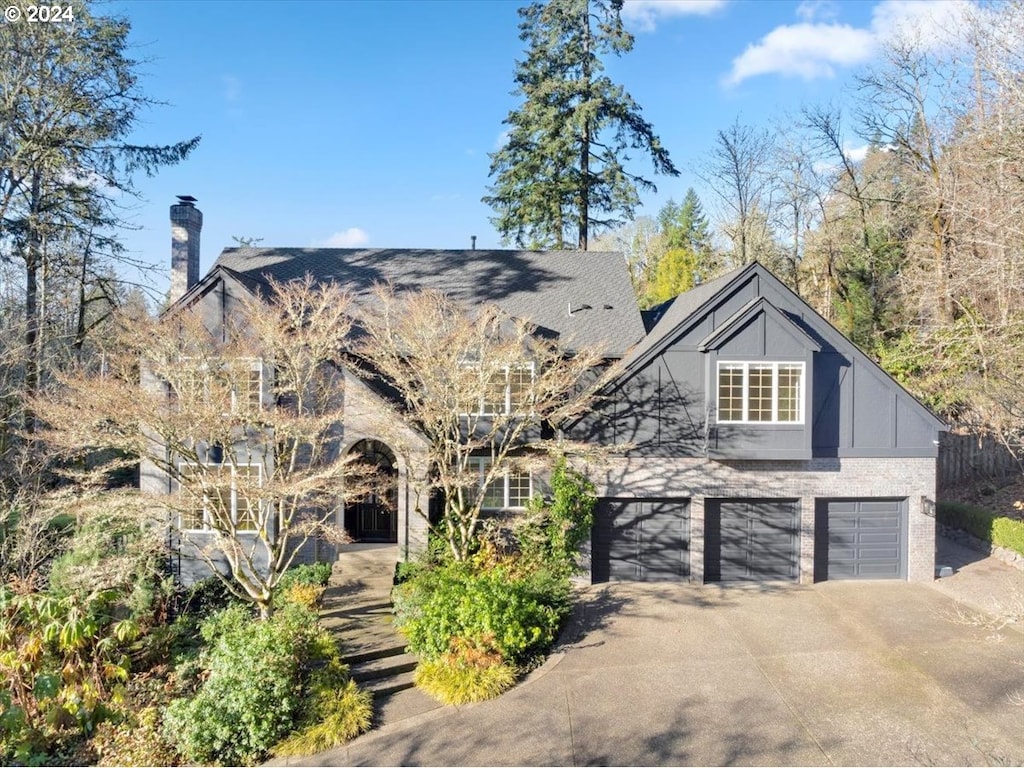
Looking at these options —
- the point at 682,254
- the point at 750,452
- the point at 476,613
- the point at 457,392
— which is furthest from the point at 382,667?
the point at 682,254

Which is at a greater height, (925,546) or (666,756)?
(925,546)

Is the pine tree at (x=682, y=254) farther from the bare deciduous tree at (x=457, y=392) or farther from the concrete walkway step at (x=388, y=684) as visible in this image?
the concrete walkway step at (x=388, y=684)

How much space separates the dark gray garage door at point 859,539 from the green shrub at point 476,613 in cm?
732

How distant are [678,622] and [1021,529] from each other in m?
10.3

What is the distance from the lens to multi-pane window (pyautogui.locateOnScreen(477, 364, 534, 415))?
13.0 meters

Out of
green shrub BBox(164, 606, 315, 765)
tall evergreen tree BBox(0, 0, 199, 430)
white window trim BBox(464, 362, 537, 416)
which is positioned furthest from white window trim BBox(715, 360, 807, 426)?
tall evergreen tree BBox(0, 0, 199, 430)

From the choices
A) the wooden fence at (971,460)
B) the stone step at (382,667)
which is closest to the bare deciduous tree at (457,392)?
the stone step at (382,667)

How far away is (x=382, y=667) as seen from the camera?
403 inches

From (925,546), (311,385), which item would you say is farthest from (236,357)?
(925,546)

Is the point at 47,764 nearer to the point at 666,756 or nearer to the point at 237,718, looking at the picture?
the point at 237,718

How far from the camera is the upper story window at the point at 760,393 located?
45.9 ft

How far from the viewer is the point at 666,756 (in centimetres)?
797

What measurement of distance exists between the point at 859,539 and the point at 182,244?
2004 centimetres

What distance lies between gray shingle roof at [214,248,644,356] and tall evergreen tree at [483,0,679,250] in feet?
25.1
